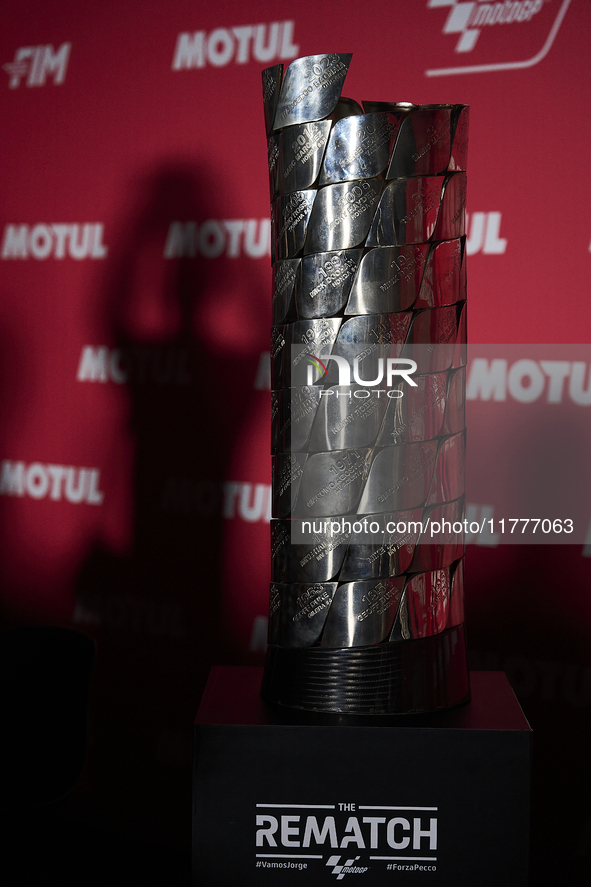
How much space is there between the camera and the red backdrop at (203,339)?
189 centimetres

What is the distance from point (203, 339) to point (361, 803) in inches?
47.8

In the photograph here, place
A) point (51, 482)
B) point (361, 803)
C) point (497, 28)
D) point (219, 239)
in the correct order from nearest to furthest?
point (361, 803) → point (497, 28) → point (219, 239) → point (51, 482)

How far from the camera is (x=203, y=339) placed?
2.02 metres

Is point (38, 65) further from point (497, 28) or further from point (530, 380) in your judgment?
point (530, 380)

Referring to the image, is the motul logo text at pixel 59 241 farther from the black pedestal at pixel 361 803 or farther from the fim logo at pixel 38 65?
the black pedestal at pixel 361 803

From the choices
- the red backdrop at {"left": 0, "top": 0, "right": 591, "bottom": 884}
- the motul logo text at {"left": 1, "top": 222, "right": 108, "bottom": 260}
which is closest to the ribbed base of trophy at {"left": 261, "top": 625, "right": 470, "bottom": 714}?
the red backdrop at {"left": 0, "top": 0, "right": 591, "bottom": 884}

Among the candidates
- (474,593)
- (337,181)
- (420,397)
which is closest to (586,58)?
(337,181)

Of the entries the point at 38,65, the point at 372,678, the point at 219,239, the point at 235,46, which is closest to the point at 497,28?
the point at 235,46

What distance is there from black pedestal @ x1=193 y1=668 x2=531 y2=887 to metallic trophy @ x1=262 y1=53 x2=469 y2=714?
7 centimetres

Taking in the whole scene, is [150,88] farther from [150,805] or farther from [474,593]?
[150,805]

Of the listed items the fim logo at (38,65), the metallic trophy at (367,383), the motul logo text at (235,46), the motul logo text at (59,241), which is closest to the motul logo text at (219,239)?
the motul logo text at (59,241)

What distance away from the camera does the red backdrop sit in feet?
6.20

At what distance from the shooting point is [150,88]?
79.4 inches

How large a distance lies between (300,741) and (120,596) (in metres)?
1.04
